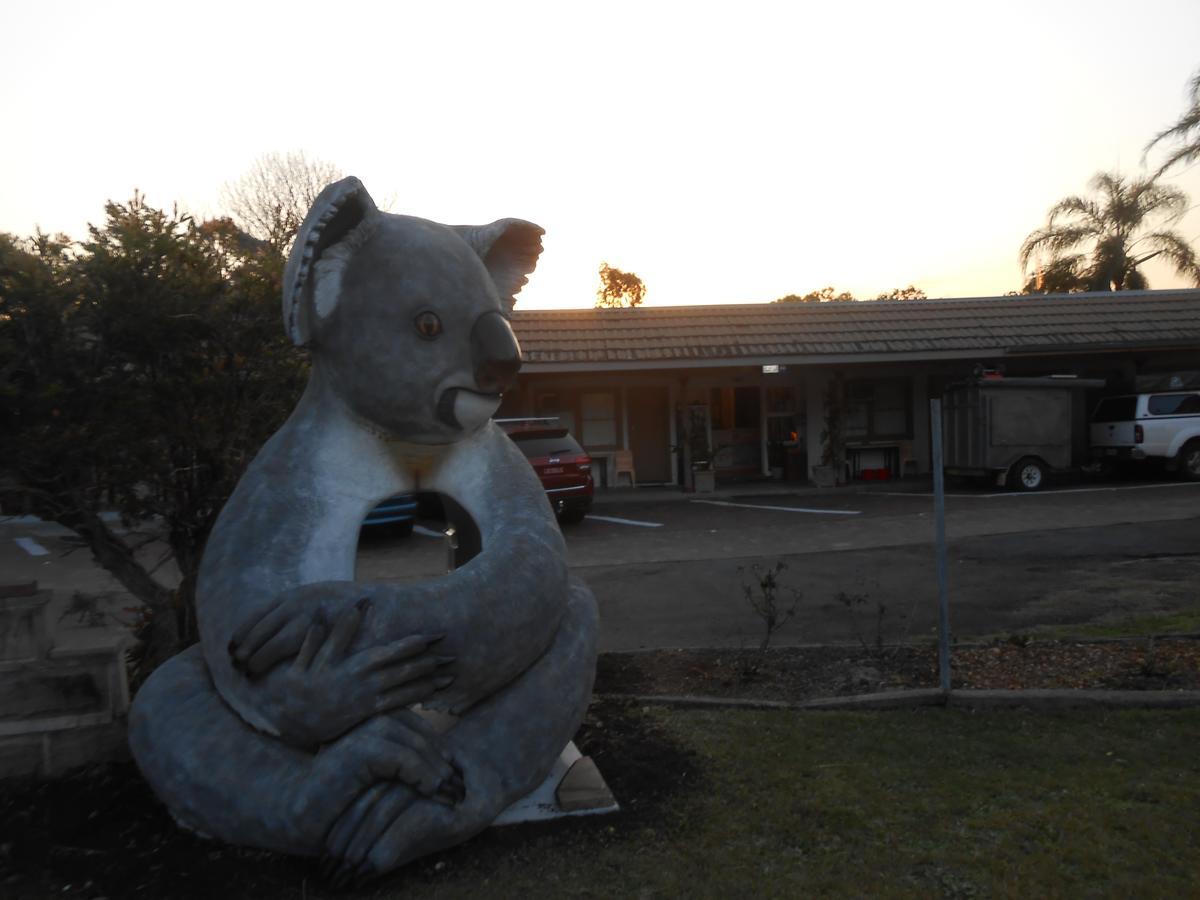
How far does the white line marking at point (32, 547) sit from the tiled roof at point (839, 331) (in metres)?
8.33

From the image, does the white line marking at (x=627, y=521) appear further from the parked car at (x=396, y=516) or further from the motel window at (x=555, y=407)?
the motel window at (x=555, y=407)

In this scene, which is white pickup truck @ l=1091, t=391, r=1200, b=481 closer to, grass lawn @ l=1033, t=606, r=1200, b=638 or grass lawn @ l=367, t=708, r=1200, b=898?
grass lawn @ l=1033, t=606, r=1200, b=638

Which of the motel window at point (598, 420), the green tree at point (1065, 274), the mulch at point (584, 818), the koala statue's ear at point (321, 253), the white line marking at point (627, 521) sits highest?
the green tree at point (1065, 274)

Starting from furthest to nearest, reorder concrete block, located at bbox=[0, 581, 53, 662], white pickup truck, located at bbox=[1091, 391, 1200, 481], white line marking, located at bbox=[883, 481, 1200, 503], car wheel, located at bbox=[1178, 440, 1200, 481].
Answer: car wheel, located at bbox=[1178, 440, 1200, 481] < white pickup truck, located at bbox=[1091, 391, 1200, 481] < white line marking, located at bbox=[883, 481, 1200, 503] < concrete block, located at bbox=[0, 581, 53, 662]

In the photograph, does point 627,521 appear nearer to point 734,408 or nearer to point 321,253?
point 734,408

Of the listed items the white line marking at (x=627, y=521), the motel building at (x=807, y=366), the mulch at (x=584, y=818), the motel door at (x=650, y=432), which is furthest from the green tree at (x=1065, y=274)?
the mulch at (x=584, y=818)

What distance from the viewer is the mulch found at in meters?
3.30

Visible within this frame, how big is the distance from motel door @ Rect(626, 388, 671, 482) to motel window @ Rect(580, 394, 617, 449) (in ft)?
1.50

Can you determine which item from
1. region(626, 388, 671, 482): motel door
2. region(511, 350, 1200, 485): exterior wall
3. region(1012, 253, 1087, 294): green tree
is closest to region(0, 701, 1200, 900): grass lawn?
region(511, 350, 1200, 485): exterior wall

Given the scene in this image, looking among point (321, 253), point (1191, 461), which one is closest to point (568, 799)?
point (321, 253)

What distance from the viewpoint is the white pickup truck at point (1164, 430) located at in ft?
54.4

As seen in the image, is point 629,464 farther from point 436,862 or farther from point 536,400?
point 436,862

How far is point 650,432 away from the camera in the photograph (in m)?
19.6

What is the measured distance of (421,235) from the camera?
149 inches
